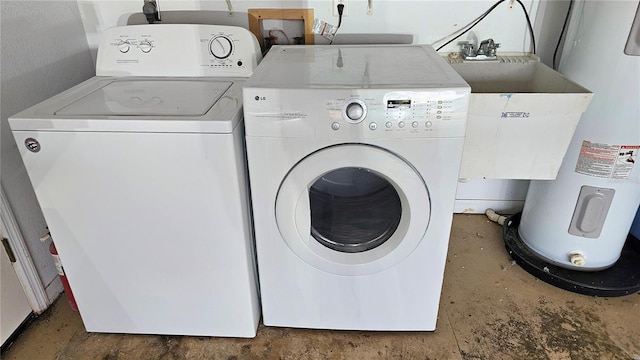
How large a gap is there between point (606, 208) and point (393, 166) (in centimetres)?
98

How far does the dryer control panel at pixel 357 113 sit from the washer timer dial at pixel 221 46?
22.0 inches

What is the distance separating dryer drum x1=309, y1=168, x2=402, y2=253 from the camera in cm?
151

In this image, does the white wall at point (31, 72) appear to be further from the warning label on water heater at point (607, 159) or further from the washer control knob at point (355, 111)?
the warning label on water heater at point (607, 159)

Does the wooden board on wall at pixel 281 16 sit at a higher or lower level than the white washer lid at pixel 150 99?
higher

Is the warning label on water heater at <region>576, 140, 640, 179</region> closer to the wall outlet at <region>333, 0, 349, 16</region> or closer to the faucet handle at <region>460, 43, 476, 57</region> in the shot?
the faucet handle at <region>460, 43, 476, 57</region>

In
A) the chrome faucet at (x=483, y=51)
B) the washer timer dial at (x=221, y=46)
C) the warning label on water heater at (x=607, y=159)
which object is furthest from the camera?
the chrome faucet at (x=483, y=51)

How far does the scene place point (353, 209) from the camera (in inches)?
62.5

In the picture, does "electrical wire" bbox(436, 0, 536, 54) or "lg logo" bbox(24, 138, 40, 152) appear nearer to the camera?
"lg logo" bbox(24, 138, 40, 152)

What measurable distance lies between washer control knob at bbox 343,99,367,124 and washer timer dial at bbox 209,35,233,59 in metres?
0.70

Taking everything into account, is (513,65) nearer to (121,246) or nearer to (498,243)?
(498,243)

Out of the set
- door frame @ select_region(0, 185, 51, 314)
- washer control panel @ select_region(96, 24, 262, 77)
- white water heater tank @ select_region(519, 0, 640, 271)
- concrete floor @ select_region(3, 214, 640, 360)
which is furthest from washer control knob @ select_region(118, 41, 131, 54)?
white water heater tank @ select_region(519, 0, 640, 271)

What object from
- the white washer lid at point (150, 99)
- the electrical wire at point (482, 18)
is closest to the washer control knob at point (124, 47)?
the white washer lid at point (150, 99)

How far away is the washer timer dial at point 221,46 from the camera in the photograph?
1.71 metres

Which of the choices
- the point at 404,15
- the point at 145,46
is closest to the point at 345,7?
the point at 404,15
